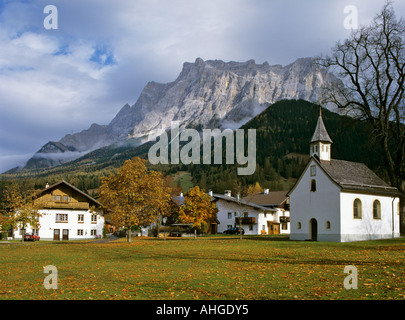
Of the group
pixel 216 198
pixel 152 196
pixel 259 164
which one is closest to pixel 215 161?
pixel 259 164

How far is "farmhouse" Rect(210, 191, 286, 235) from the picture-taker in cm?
8206

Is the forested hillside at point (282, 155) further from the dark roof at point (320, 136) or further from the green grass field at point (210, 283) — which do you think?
the green grass field at point (210, 283)

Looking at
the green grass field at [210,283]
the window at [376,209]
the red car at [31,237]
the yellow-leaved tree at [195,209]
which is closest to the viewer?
the green grass field at [210,283]

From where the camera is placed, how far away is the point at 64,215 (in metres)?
71.0

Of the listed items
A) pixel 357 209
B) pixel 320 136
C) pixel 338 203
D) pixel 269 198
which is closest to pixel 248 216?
pixel 269 198

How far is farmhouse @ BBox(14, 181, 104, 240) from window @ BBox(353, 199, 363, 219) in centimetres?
4306

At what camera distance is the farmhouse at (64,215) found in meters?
69.8

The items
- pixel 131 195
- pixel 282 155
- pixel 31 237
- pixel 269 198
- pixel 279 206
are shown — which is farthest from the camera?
pixel 282 155

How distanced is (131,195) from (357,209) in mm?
26844

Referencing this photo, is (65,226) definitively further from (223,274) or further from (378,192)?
(223,274)

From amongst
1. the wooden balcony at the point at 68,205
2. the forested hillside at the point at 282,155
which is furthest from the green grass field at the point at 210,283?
the forested hillside at the point at 282,155

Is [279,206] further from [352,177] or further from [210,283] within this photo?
[210,283]

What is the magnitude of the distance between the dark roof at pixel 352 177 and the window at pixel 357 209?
1587 millimetres
